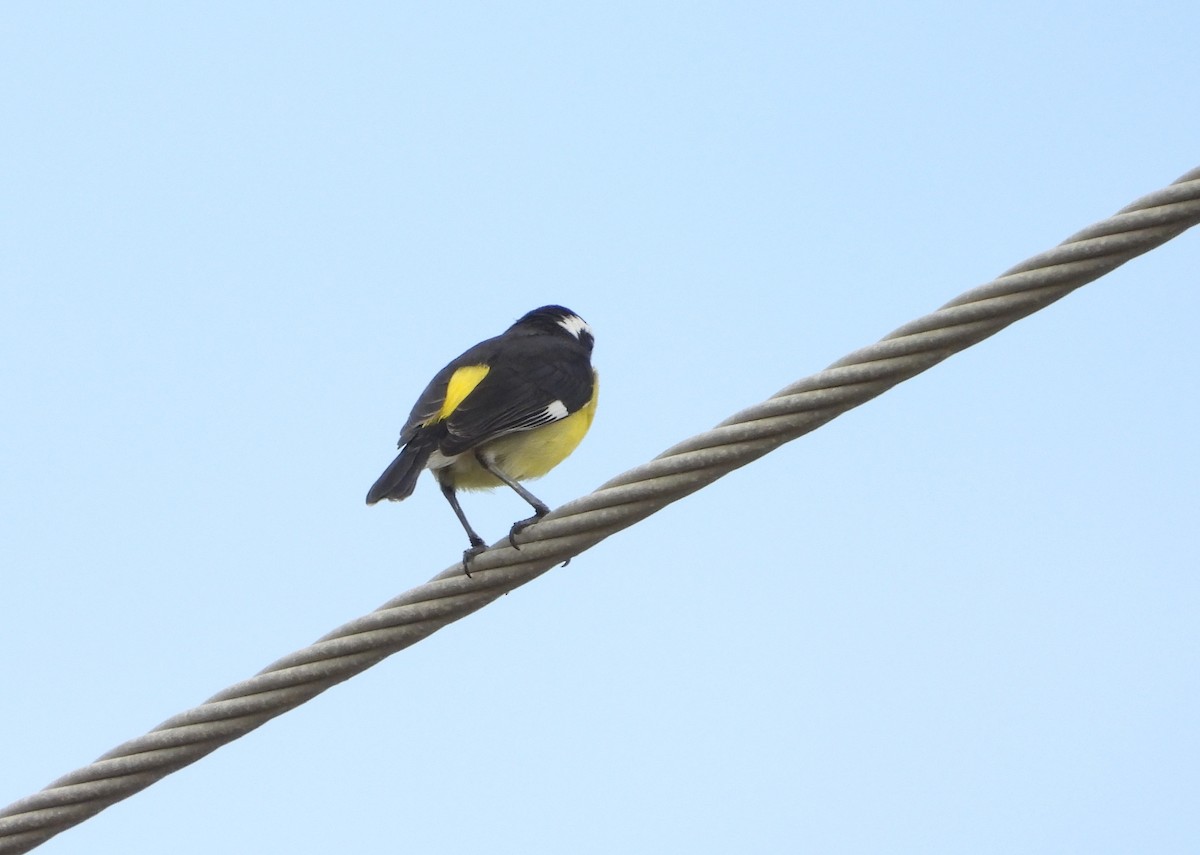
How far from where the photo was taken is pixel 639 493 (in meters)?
3.93

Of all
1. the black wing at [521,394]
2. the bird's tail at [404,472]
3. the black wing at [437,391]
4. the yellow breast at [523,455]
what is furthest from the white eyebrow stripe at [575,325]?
the bird's tail at [404,472]

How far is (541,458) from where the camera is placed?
696 cm

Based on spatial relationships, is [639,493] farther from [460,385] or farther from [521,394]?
[460,385]

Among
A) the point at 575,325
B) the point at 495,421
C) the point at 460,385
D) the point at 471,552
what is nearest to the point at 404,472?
the point at 495,421

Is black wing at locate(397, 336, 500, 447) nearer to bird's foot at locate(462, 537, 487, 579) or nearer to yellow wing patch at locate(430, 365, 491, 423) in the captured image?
yellow wing patch at locate(430, 365, 491, 423)

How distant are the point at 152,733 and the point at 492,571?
0.95m

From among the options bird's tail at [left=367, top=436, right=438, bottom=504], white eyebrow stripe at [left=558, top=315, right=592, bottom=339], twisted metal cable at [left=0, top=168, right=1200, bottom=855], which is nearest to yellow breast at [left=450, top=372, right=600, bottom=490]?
bird's tail at [left=367, top=436, right=438, bottom=504]

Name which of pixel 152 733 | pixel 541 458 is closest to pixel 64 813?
pixel 152 733

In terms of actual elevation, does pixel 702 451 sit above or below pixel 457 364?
below

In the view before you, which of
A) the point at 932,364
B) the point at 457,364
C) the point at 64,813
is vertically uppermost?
the point at 457,364

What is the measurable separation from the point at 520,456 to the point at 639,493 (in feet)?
9.76

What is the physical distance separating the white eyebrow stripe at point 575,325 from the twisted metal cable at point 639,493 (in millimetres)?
5081

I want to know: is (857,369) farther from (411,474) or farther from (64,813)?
(411,474)

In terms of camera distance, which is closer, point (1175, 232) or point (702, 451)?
point (1175, 232)
